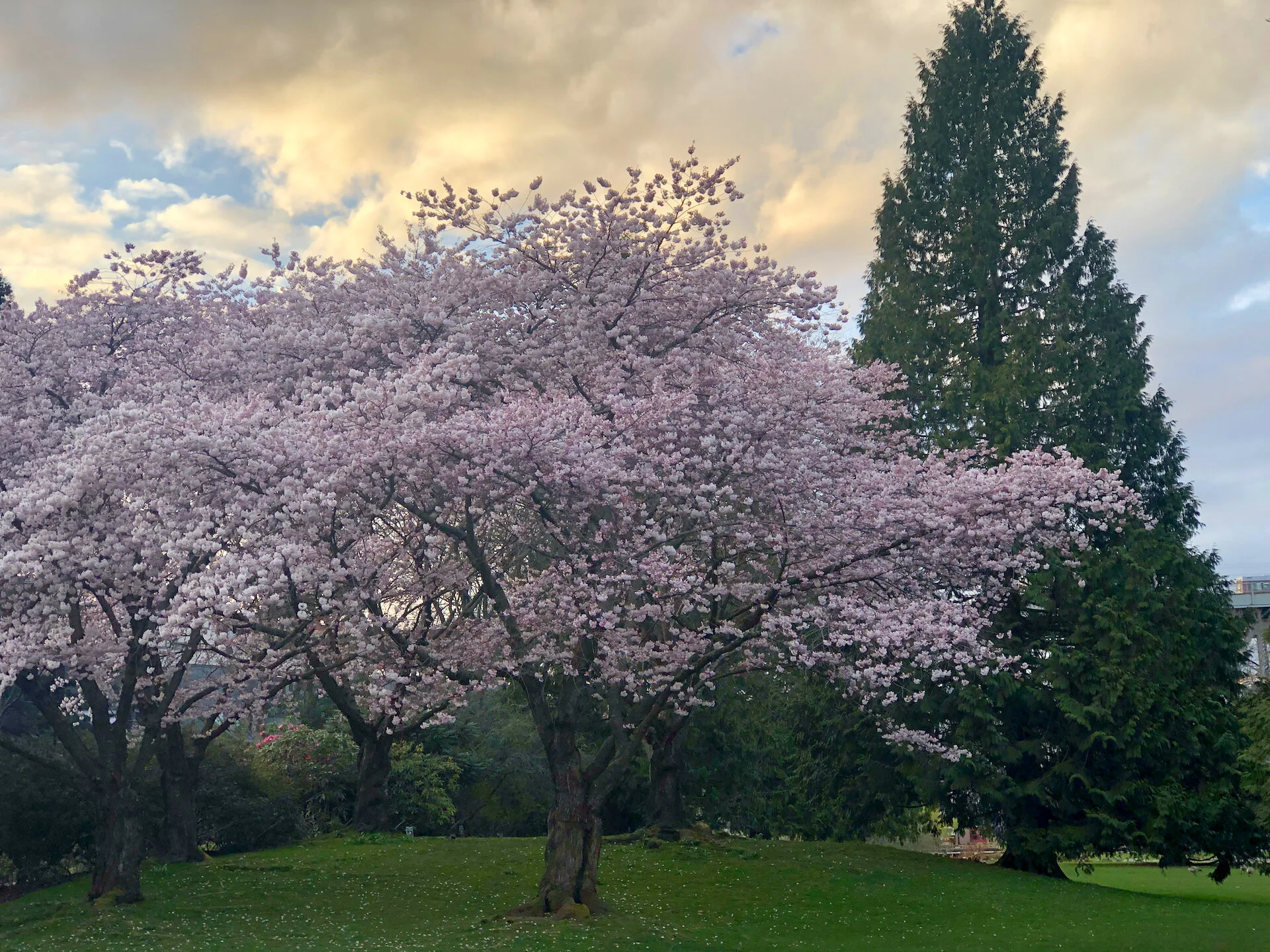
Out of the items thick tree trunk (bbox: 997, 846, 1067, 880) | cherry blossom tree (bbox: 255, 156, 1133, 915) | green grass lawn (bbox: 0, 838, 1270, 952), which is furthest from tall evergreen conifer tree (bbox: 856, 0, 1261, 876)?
cherry blossom tree (bbox: 255, 156, 1133, 915)

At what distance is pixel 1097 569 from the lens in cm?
2481

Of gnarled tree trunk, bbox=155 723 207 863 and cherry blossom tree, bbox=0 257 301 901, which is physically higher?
cherry blossom tree, bbox=0 257 301 901

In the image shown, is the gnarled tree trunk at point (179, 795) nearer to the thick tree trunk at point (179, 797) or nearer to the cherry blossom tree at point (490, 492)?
the thick tree trunk at point (179, 797)

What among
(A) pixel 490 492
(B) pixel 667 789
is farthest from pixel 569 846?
(B) pixel 667 789

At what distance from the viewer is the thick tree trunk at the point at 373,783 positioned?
25.3 metres

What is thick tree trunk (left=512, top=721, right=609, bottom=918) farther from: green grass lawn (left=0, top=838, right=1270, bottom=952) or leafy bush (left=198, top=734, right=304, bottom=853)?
leafy bush (left=198, top=734, right=304, bottom=853)

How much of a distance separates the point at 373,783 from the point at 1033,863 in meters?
15.7

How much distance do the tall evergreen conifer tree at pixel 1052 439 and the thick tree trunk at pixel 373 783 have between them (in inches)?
515

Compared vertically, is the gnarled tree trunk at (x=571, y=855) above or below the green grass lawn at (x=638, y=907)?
above

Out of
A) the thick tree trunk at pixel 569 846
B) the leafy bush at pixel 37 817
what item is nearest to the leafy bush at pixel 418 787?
the leafy bush at pixel 37 817

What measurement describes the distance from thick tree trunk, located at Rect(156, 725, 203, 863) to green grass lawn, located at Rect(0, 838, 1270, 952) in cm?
91

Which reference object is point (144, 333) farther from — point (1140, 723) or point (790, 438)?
point (1140, 723)

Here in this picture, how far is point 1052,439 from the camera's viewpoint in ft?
89.9

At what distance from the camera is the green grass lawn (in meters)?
15.7
